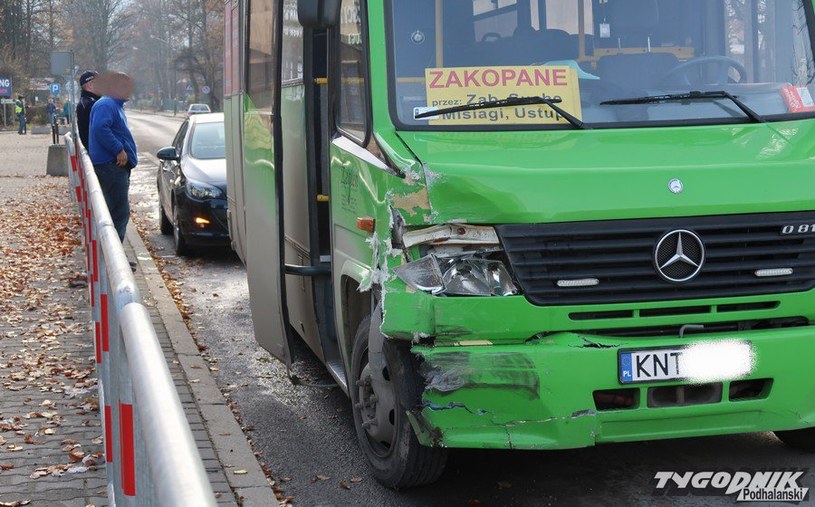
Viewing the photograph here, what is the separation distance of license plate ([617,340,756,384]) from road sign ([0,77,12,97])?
71366 millimetres

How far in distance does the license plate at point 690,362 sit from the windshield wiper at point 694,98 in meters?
1.15

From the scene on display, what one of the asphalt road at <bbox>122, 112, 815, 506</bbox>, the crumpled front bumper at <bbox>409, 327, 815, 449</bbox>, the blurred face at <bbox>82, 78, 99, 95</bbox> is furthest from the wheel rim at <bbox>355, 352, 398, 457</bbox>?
the blurred face at <bbox>82, 78, 99, 95</bbox>

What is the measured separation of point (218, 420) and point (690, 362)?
115 inches

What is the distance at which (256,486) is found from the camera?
5398 mm

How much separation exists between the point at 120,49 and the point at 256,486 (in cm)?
10922

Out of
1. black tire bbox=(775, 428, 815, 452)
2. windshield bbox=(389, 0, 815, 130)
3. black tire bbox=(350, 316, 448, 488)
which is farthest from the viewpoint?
black tire bbox=(775, 428, 815, 452)

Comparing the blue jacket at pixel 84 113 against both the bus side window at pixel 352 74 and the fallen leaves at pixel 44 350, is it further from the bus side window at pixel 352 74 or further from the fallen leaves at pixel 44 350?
the bus side window at pixel 352 74

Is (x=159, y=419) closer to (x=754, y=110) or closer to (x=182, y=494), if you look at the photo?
(x=182, y=494)

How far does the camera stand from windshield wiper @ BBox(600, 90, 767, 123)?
17.1 ft

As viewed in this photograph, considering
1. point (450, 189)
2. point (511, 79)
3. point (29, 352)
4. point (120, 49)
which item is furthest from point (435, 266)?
point (120, 49)

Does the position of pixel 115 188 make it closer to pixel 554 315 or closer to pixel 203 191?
pixel 203 191

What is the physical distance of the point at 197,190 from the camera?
42.7 feet

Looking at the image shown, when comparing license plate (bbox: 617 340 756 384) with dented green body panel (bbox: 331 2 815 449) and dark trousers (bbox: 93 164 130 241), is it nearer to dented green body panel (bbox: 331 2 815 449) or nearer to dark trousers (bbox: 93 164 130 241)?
dented green body panel (bbox: 331 2 815 449)

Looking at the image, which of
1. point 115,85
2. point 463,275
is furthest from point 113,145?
point 463,275
